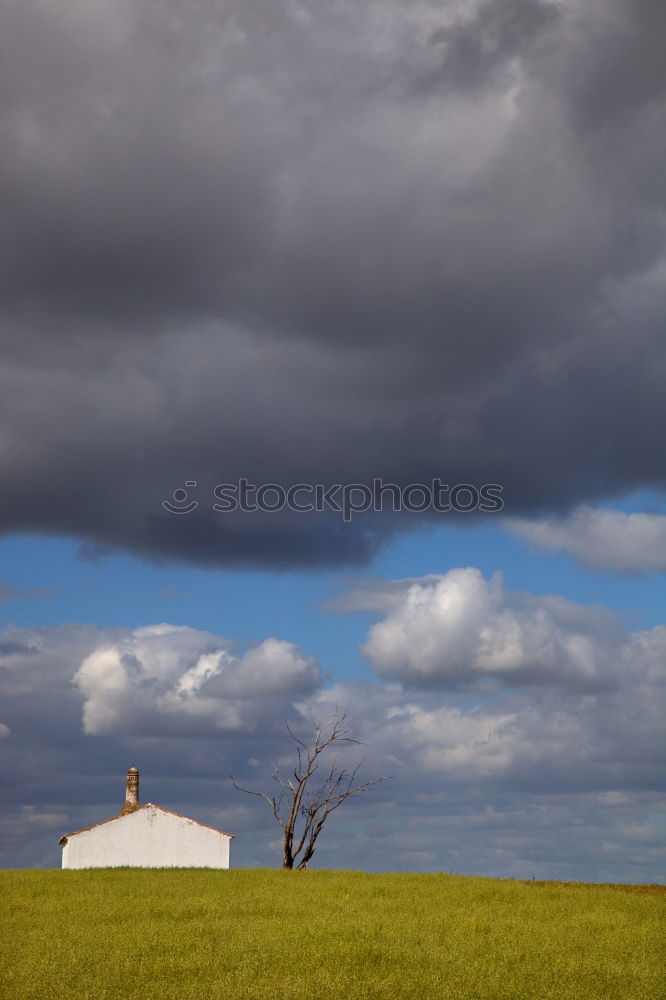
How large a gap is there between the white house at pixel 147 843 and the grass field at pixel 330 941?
67.0ft

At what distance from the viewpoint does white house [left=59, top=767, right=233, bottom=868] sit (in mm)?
66750

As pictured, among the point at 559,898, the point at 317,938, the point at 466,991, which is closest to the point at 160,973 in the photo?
the point at 317,938

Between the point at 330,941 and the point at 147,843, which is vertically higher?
the point at 147,843

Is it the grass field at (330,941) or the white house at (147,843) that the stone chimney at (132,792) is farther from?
the grass field at (330,941)

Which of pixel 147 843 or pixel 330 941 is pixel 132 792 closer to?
pixel 147 843

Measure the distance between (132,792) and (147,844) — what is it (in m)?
5.12

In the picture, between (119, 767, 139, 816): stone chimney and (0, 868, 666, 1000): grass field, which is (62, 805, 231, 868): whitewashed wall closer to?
(119, 767, 139, 816): stone chimney

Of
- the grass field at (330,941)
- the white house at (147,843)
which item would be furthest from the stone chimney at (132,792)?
the grass field at (330,941)

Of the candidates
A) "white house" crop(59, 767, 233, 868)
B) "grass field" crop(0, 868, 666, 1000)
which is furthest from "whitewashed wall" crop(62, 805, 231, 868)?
"grass field" crop(0, 868, 666, 1000)

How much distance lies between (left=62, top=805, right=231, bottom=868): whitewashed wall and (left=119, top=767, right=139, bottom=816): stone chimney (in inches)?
106

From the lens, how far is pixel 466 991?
2488 cm

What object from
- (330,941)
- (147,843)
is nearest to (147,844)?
(147,843)

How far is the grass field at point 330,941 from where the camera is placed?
83.3ft

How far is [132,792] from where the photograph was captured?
2813 inches
